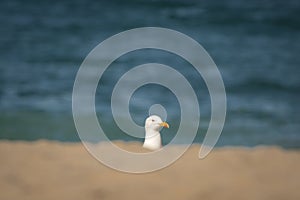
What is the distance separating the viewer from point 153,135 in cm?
702

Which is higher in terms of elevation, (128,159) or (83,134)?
(128,159)

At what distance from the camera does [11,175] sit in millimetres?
6047

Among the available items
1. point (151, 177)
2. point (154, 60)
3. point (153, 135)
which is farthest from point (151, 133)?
point (154, 60)

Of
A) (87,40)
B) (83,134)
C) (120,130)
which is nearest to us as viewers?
(83,134)

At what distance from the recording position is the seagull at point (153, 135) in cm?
689

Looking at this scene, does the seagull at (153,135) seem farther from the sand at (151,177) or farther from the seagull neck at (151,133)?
the sand at (151,177)

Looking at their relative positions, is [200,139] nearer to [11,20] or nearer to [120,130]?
[120,130]

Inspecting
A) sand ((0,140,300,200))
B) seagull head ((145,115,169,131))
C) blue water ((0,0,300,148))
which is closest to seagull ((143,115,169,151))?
seagull head ((145,115,169,131))

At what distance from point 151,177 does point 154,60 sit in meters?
6.61

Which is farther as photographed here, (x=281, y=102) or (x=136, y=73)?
(x=136, y=73)

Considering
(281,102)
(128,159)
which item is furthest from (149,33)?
(128,159)

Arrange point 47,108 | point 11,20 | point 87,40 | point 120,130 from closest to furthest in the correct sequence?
point 120,130
point 47,108
point 87,40
point 11,20

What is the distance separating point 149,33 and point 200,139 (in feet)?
20.3

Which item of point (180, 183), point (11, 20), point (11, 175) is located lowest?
point (11, 20)
